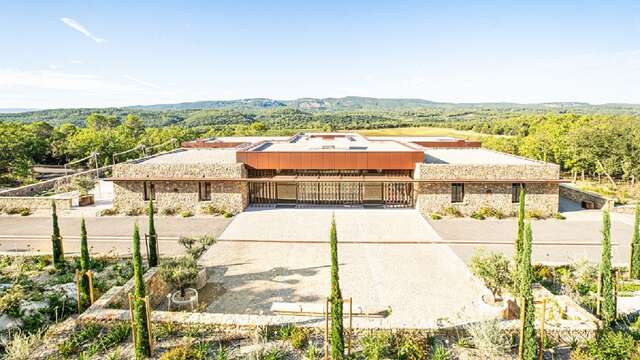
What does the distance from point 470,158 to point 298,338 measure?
67.1 feet

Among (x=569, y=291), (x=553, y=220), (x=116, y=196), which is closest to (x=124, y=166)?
(x=116, y=196)

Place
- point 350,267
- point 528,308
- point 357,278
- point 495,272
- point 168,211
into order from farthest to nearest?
point 168,211 → point 350,267 → point 357,278 → point 495,272 → point 528,308

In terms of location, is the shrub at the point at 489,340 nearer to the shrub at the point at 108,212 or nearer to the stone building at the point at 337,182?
the stone building at the point at 337,182

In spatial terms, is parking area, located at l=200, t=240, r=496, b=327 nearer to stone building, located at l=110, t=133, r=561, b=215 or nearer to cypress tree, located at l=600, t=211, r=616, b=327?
cypress tree, located at l=600, t=211, r=616, b=327

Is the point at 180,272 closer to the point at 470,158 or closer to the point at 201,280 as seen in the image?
the point at 201,280

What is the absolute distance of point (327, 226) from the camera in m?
19.7

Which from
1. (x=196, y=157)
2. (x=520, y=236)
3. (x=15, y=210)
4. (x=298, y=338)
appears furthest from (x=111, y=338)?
(x=196, y=157)

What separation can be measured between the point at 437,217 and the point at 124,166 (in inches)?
691

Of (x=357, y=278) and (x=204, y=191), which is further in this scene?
(x=204, y=191)

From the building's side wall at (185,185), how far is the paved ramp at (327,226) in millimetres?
1465

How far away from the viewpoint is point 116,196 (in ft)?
73.2

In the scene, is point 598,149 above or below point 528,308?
above

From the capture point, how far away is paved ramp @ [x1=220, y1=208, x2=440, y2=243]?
58.3 ft

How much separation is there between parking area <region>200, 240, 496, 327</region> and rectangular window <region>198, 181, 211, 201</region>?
19.5 feet
